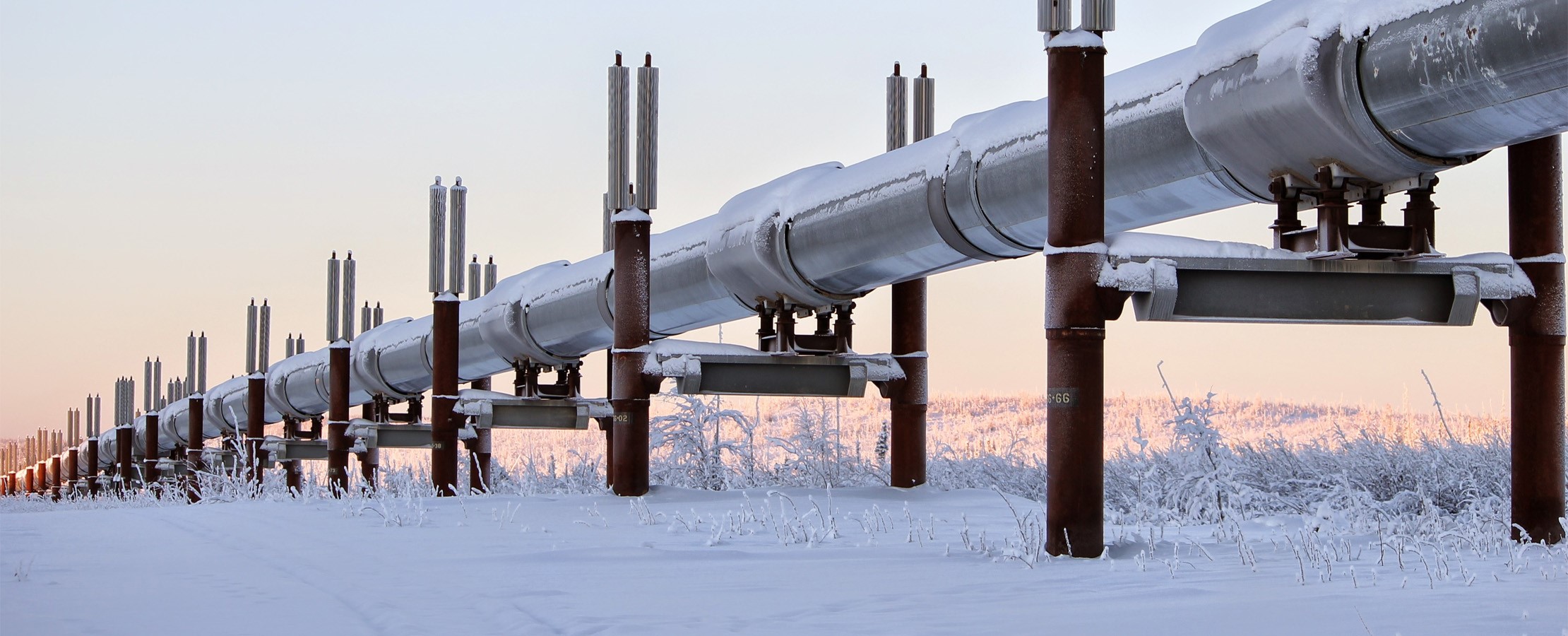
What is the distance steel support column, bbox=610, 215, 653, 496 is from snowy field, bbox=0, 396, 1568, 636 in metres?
0.44

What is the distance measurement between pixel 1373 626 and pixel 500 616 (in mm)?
3492

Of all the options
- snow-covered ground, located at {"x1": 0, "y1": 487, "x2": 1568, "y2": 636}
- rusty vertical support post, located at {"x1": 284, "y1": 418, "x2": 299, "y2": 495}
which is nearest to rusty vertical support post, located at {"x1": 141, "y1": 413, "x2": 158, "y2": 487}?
rusty vertical support post, located at {"x1": 284, "y1": 418, "x2": 299, "y2": 495}

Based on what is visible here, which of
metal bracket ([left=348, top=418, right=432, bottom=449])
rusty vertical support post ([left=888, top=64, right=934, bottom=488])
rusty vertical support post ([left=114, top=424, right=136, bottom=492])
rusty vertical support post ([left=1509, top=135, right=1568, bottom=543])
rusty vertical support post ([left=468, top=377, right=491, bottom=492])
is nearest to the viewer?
rusty vertical support post ([left=1509, top=135, right=1568, bottom=543])

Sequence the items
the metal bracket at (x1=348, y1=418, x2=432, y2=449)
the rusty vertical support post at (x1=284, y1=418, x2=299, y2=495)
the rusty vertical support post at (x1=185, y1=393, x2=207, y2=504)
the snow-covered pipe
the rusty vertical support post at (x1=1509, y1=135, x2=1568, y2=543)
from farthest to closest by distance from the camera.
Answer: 1. the rusty vertical support post at (x1=185, y1=393, x2=207, y2=504)
2. the rusty vertical support post at (x1=284, y1=418, x2=299, y2=495)
3. the metal bracket at (x1=348, y1=418, x2=432, y2=449)
4. the rusty vertical support post at (x1=1509, y1=135, x2=1568, y2=543)
5. the snow-covered pipe

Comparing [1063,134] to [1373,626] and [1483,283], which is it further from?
[1373,626]

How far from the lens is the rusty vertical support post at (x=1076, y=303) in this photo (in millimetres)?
8336

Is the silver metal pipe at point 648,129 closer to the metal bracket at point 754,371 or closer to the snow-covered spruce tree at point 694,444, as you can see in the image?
the metal bracket at point 754,371

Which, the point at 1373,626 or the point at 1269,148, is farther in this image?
the point at 1269,148

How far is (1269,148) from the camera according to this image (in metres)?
8.12

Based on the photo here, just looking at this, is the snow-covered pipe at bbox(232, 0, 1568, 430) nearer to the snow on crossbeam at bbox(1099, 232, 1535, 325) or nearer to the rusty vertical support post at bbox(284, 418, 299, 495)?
the snow on crossbeam at bbox(1099, 232, 1535, 325)

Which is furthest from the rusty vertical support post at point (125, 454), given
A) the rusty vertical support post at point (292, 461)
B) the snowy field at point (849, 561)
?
the snowy field at point (849, 561)

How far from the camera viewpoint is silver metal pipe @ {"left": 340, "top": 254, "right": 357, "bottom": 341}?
26969 millimetres

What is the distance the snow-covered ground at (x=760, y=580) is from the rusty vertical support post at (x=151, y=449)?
34.5 meters

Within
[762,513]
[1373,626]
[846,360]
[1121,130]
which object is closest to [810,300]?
[846,360]
